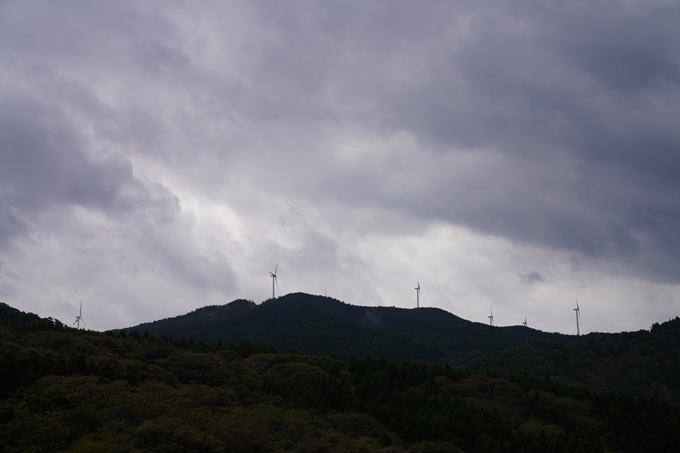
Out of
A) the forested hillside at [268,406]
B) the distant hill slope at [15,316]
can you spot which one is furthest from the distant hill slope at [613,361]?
the distant hill slope at [15,316]

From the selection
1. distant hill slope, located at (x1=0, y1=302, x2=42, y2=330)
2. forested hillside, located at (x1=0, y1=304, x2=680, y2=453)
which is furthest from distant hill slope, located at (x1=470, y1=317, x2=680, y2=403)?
distant hill slope, located at (x1=0, y1=302, x2=42, y2=330)

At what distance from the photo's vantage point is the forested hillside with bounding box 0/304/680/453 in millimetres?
42156

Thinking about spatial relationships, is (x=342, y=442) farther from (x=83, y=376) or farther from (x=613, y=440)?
(x=613, y=440)

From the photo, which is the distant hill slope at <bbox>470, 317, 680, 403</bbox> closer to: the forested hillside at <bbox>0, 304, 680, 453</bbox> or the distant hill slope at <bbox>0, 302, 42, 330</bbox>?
the forested hillside at <bbox>0, 304, 680, 453</bbox>

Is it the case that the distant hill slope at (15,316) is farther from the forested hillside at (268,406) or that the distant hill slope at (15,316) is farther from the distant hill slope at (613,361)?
the distant hill slope at (613,361)

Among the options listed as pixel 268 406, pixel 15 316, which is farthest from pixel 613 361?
pixel 15 316

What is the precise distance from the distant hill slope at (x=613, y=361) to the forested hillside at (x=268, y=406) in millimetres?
51001

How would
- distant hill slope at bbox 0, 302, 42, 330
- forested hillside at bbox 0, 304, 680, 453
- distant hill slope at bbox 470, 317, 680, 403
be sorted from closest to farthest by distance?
forested hillside at bbox 0, 304, 680, 453
distant hill slope at bbox 0, 302, 42, 330
distant hill slope at bbox 470, 317, 680, 403

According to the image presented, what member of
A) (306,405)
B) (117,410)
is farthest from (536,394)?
(117,410)

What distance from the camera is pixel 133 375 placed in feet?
198

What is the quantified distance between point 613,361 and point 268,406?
117 m

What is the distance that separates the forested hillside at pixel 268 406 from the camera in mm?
42156

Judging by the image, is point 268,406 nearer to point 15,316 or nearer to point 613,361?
point 15,316

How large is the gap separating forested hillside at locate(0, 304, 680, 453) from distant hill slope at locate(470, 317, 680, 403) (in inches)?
2008
